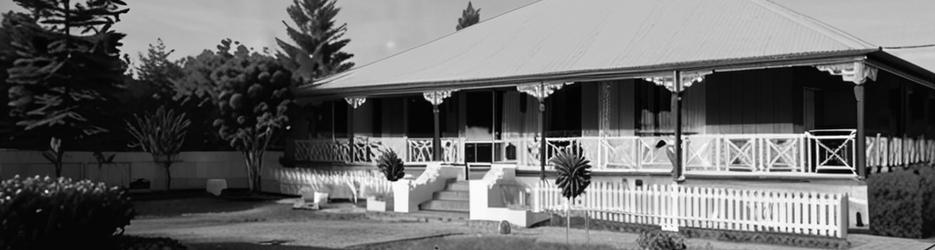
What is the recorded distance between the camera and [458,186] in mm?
22406

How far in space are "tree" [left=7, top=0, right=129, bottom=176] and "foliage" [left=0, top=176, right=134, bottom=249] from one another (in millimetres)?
12142

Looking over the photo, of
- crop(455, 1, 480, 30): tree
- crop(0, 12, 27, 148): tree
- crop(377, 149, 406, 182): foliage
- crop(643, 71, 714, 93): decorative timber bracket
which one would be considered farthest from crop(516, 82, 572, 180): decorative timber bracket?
crop(455, 1, 480, 30): tree

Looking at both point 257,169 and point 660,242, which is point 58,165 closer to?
point 257,169

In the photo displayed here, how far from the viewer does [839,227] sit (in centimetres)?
1515

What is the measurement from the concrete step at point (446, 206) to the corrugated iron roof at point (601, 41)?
332cm

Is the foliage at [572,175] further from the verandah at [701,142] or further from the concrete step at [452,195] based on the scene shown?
the concrete step at [452,195]

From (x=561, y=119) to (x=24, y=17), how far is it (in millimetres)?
15020

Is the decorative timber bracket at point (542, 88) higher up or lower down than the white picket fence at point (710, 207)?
higher up

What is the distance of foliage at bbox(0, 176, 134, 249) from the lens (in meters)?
11.0

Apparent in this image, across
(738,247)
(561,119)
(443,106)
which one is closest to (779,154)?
(738,247)

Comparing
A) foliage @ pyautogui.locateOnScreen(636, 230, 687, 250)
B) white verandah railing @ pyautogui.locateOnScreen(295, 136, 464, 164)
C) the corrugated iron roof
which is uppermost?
the corrugated iron roof

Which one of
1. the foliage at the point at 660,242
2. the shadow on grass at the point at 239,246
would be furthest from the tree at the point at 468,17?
the foliage at the point at 660,242

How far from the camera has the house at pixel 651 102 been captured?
18.5 metres

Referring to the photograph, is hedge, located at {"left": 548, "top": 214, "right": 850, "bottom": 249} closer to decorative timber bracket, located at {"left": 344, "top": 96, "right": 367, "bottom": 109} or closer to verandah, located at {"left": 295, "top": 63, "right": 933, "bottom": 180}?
verandah, located at {"left": 295, "top": 63, "right": 933, "bottom": 180}
